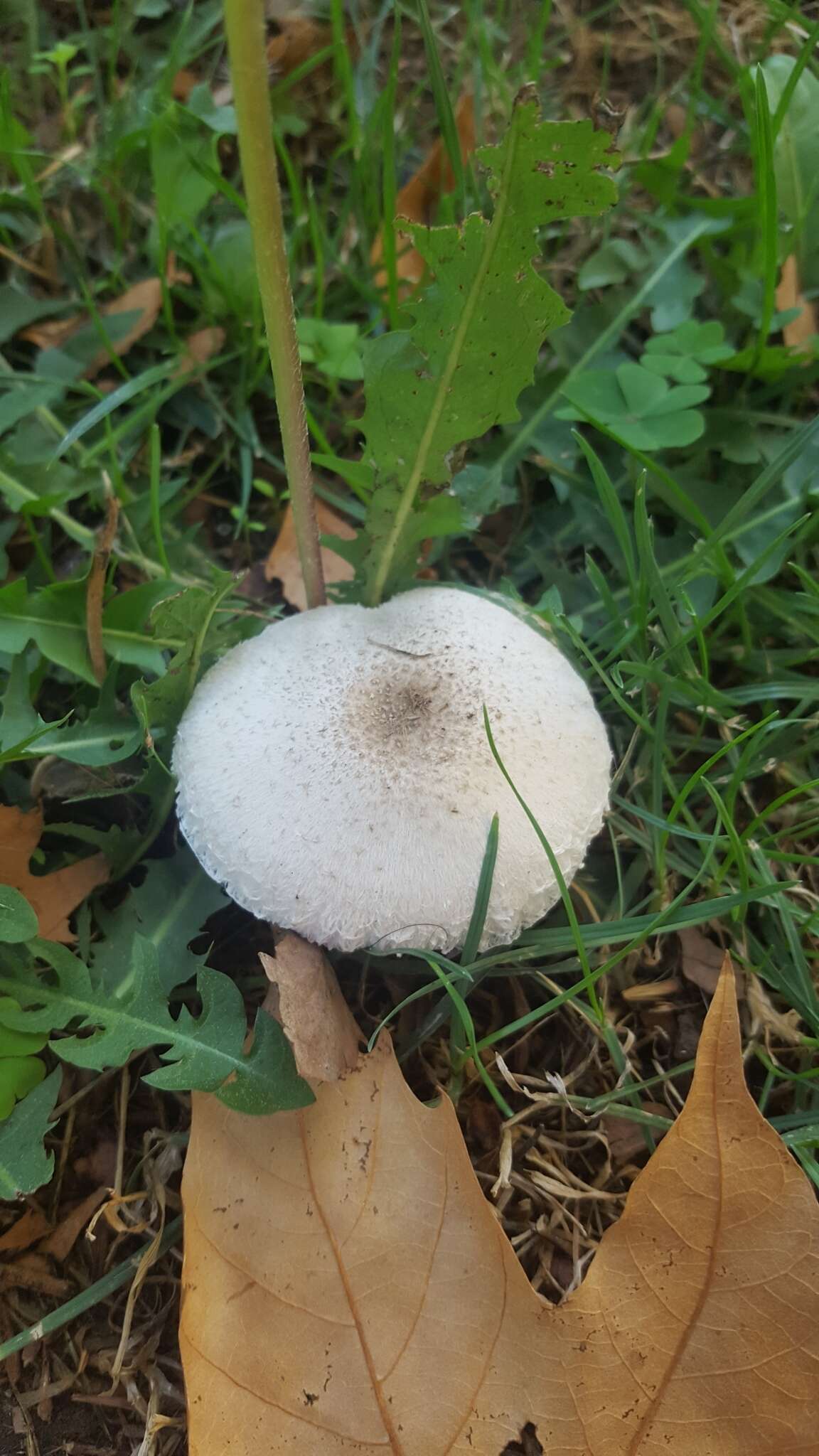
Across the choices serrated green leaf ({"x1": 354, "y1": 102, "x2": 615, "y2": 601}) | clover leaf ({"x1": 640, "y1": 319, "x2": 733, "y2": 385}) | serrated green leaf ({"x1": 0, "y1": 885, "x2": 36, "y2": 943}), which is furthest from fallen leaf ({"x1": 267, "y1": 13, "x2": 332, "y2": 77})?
serrated green leaf ({"x1": 0, "y1": 885, "x2": 36, "y2": 943})

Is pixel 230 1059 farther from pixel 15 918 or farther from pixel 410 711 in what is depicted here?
pixel 410 711

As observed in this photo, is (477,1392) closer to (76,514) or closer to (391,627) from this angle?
(391,627)

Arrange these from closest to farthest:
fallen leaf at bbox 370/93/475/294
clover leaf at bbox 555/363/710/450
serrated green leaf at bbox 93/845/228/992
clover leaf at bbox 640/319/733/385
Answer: serrated green leaf at bbox 93/845/228/992 < clover leaf at bbox 555/363/710/450 < clover leaf at bbox 640/319/733/385 < fallen leaf at bbox 370/93/475/294

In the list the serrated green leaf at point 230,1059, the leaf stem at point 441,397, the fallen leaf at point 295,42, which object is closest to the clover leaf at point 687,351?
the leaf stem at point 441,397

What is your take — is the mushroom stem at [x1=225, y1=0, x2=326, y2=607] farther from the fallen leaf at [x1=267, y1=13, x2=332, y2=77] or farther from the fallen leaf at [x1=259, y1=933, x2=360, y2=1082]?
the fallen leaf at [x1=267, y1=13, x2=332, y2=77]

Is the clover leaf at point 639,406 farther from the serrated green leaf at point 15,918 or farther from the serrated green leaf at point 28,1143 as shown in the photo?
the serrated green leaf at point 28,1143

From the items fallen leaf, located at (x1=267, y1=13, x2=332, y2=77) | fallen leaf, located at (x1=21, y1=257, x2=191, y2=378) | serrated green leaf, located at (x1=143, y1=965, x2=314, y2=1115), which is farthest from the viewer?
fallen leaf, located at (x1=267, y1=13, x2=332, y2=77)

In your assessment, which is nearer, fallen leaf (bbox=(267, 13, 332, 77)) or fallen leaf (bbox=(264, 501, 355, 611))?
fallen leaf (bbox=(264, 501, 355, 611))
